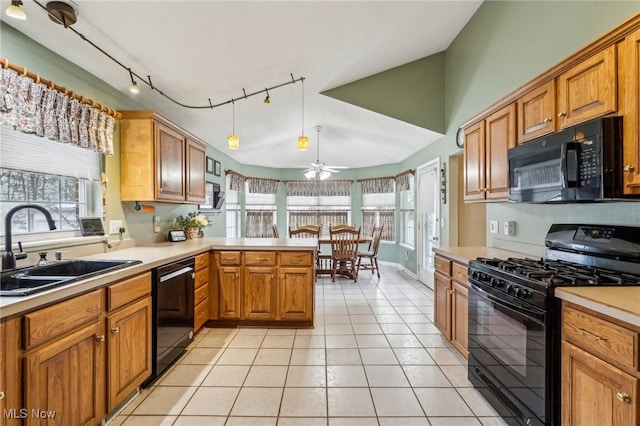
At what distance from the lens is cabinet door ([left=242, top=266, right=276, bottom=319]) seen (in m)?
3.08

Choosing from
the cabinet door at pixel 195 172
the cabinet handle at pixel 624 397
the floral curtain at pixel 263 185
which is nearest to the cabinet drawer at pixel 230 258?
the cabinet door at pixel 195 172

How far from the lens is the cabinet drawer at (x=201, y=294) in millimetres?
2811

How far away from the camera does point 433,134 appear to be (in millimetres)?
4293

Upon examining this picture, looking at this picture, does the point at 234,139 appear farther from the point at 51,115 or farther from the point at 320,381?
the point at 320,381

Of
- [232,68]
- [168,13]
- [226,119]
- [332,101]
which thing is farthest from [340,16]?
[226,119]

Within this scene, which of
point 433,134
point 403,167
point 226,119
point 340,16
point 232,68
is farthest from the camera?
point 403,167

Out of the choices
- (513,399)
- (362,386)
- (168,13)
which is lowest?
(362,386)

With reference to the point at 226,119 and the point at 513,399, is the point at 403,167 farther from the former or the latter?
the point at 513,399

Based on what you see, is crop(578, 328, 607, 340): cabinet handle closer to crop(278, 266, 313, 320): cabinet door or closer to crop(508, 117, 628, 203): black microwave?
crop(508, 117, 628, 203): black microwave

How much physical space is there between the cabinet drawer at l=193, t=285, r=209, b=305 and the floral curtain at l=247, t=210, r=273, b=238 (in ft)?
11.5

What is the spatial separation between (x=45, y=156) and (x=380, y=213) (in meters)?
5.65

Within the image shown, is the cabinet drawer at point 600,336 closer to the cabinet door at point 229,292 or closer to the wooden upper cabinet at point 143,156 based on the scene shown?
the cabinet door at point 229,292

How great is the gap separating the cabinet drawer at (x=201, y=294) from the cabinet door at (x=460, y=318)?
2293mm

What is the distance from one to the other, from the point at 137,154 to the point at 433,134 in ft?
12.1
